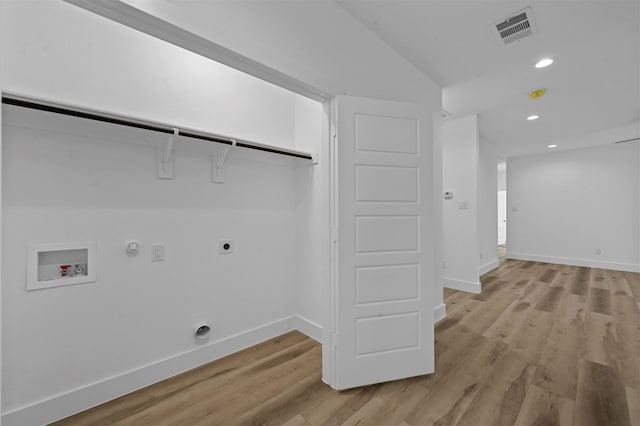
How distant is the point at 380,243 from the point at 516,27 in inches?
83.4

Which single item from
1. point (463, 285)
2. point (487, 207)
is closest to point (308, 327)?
point (463, 285)

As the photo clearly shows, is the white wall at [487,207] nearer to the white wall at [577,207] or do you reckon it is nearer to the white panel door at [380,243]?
the white wall at [577,207]

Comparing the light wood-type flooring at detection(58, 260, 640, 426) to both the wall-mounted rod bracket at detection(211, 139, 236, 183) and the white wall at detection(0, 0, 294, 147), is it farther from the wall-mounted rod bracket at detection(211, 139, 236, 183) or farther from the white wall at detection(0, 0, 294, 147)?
the white wall at detection(0, 0, 294, 147)

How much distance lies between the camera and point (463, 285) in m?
4.23

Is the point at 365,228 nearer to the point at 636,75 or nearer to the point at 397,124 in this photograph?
the point at 397,124

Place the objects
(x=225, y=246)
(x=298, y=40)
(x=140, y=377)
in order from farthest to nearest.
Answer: (x=225, y=246)
(x=140, y=377)
(x=298, y=40)

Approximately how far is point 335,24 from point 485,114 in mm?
3241

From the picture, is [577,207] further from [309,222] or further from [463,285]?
[309,222]

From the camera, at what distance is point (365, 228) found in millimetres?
1979

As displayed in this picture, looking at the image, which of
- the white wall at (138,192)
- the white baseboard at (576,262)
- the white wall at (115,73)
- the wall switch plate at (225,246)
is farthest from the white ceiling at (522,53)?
the white baseboard at (576,262)

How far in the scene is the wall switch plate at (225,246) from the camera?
233 centimetres

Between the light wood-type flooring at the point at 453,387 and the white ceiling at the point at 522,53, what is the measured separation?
2.79 m

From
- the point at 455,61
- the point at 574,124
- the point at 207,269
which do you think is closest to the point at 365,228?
the point at 207,269

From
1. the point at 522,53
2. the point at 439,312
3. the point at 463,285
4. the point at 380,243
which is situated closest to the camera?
the point at 380,243
